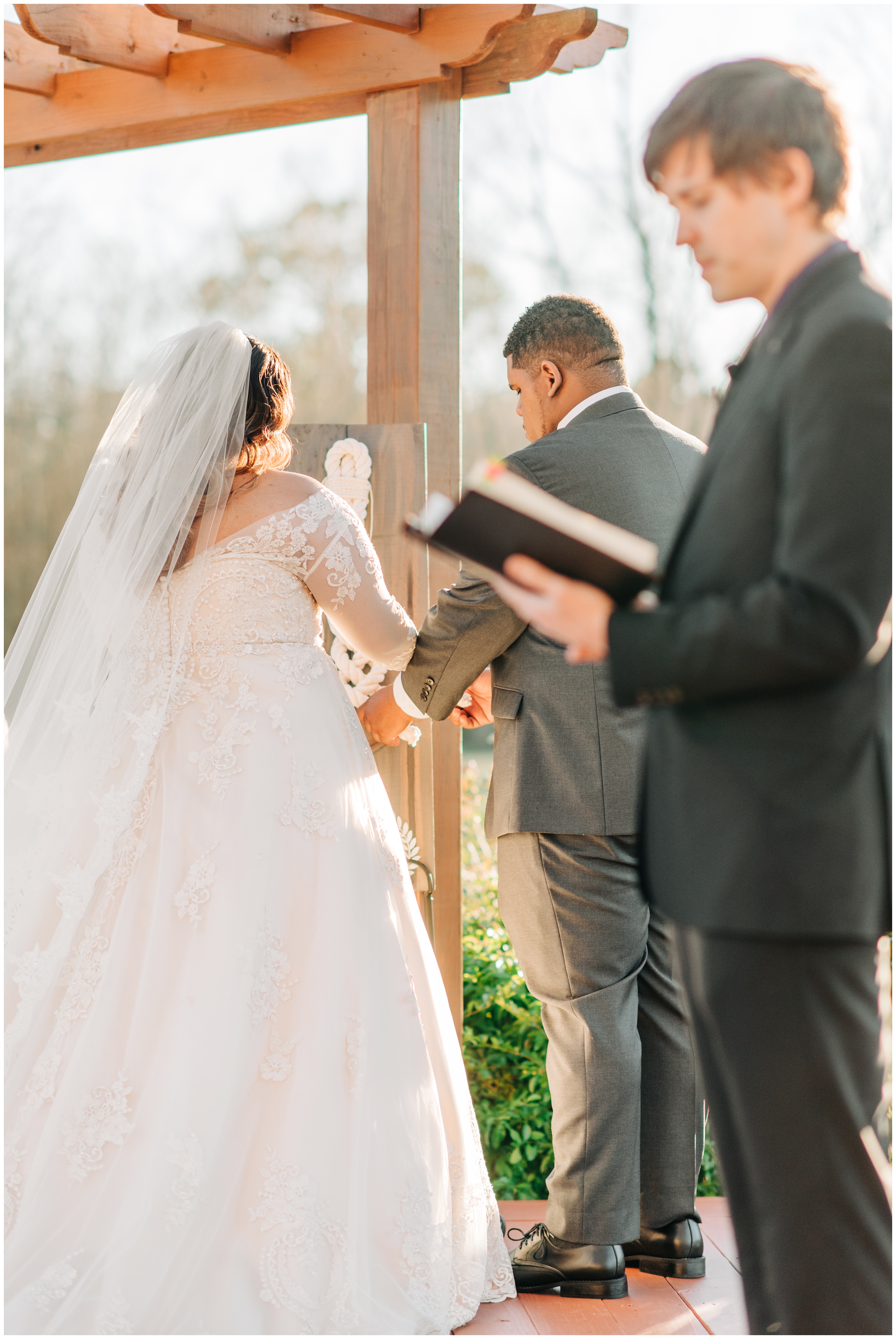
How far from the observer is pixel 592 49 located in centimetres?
361

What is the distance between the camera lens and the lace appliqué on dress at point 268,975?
7.14ft

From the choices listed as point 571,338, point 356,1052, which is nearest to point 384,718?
point 356,1052

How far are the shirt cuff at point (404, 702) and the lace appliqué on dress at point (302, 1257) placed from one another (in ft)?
3.52

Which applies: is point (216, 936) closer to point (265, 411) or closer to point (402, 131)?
point (265, 411)

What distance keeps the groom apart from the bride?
0.68 feet

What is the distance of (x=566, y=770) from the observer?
2506 millimetres

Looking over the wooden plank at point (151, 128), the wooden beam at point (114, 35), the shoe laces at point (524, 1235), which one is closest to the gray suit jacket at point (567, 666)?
the shoe laces at point (524, 1235)

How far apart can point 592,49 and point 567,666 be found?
2243 millimetres

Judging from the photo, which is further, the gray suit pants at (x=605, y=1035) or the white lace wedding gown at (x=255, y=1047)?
the gray suit pants at (x=605, y=1035)

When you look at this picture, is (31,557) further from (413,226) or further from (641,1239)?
(641,1239)

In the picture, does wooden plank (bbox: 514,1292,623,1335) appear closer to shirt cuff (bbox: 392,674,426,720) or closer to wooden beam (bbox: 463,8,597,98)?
shirt cuff (bbox: 392,674,426,720)

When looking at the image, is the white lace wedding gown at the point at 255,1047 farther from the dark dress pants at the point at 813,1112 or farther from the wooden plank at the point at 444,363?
the dark dress pants at the point at 813,1112

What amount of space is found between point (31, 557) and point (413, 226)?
25.1 ft

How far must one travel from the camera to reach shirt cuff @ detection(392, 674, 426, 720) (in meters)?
2.77
